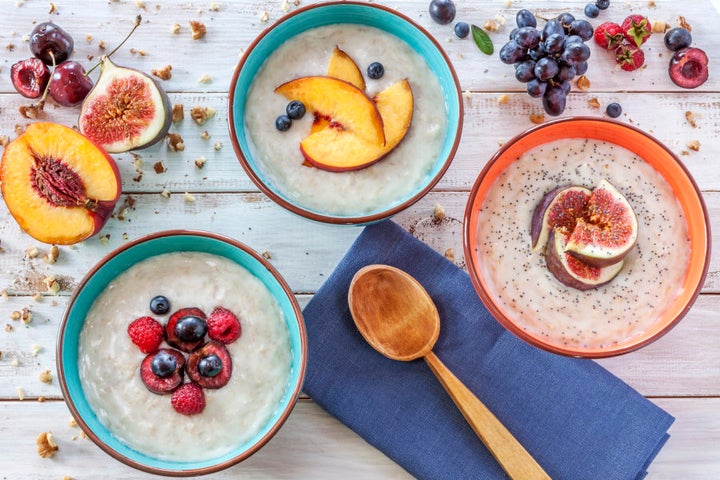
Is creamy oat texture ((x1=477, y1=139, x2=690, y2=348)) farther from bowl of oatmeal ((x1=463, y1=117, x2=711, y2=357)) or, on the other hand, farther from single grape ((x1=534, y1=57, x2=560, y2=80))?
single grape ((x1=534, y1=57, x2=560, y2=80))

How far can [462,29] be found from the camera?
212 cm

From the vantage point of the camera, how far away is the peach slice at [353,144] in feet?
6.22

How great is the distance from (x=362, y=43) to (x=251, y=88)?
12.4 inches

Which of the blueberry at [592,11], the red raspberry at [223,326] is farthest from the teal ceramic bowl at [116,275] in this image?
the blueberry at [592,11]

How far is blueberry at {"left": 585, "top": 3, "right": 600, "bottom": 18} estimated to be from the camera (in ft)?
7.01

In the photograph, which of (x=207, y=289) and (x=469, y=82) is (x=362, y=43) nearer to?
(x=469, y=82)

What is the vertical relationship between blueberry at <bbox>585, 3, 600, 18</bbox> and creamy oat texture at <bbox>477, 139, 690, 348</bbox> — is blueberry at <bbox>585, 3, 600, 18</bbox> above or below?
above

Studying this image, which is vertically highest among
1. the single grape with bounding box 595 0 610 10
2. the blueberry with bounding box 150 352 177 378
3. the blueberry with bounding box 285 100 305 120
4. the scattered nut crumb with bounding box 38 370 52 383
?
the single grape with bounding box 595 0 610 10

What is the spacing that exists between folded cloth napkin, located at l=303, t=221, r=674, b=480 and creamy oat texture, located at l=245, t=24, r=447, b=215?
0.39 ft

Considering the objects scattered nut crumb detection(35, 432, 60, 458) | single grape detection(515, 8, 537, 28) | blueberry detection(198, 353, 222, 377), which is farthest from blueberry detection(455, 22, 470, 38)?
scattered nut crumb detection(35, 432, 60, 458)

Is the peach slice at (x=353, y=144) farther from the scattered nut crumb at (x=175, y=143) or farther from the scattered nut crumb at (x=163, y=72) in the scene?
the scattered nut crumb at (x=163, y=72)

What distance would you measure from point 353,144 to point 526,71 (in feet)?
1.75

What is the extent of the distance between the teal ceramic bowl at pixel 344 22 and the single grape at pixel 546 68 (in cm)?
26

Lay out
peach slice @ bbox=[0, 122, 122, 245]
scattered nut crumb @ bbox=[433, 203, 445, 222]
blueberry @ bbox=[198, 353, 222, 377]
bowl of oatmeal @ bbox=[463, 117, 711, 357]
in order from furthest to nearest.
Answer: scattered nut crumb @ bbox=[433, 203, 445, 222] → peach slice @ bbox=[0, 122, 122, 245] → bowl of oatmeal @ bbox=[463, 117, 711, 357] → blueberry @ bbox=[198, 353, 222, 377]
